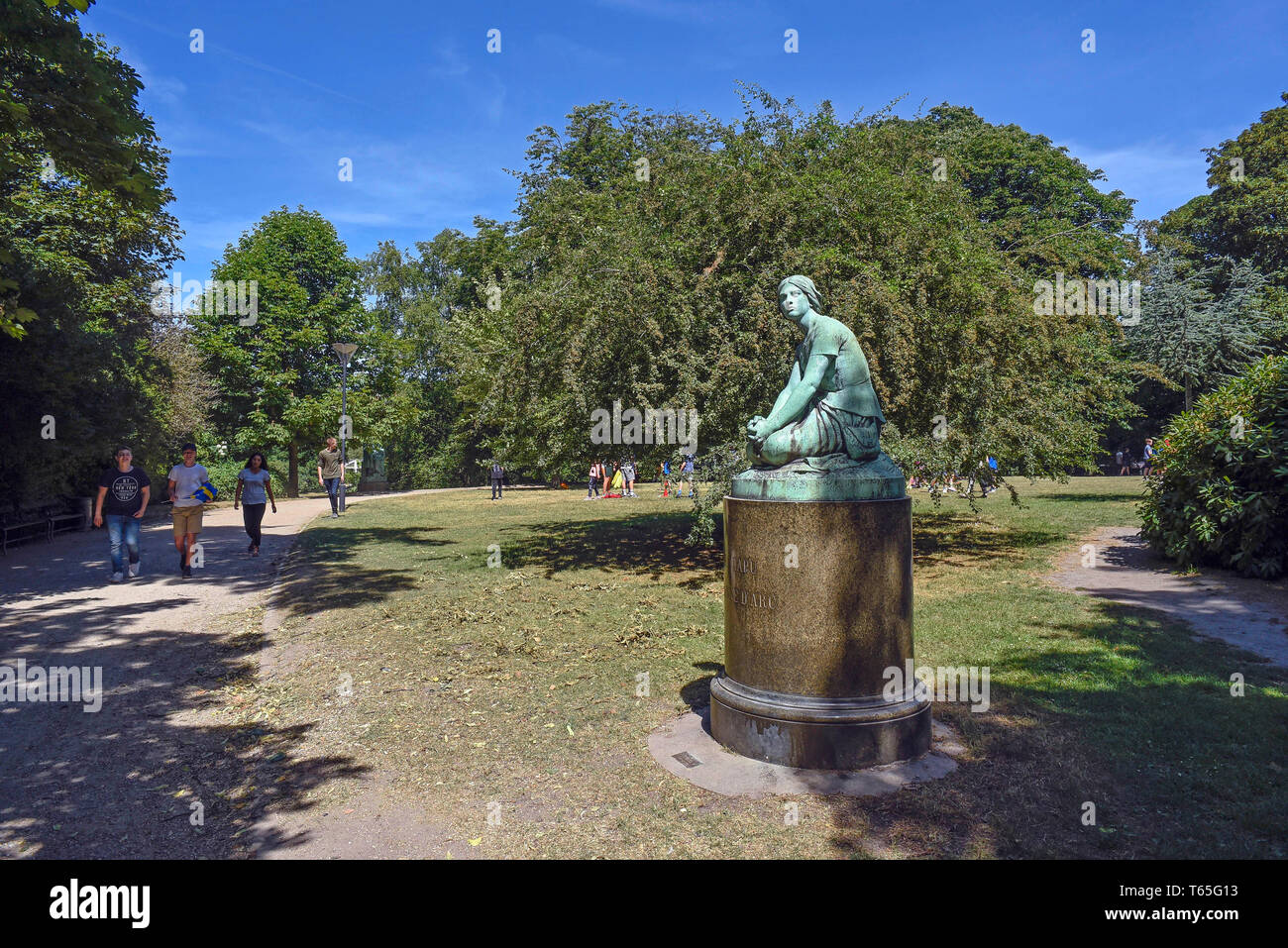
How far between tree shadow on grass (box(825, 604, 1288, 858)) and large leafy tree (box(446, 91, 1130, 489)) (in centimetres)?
496

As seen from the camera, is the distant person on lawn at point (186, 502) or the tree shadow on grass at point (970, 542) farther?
the tree shadow on grass at point (970, 542)

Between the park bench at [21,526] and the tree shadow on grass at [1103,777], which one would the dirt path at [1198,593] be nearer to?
the tree shadow on grass at [1103,777]

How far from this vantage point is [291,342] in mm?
35094

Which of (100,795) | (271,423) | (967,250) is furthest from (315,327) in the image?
(100,795)

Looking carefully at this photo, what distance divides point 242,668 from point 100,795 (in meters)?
2.80

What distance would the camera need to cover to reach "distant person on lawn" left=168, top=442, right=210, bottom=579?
11828 mm

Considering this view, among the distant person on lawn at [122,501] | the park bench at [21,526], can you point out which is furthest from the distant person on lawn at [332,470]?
the distant person on lawn at [122,501]

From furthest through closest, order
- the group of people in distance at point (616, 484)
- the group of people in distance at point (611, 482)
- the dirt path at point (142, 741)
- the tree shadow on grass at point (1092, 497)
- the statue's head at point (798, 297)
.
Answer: the group of people in distance at point (611, 482) < the group of people in distance at point (616, 484) < the tree shadow on grass at point (1092, 497) < the statue's head at point (798, 297) < the dirt path at point (142, 741)

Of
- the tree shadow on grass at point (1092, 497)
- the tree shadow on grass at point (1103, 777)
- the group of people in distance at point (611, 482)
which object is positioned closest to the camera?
the tree shadow on grass at point (1103, 777)

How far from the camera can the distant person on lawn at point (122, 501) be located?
11023mm

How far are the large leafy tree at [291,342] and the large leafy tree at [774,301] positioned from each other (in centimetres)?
2468

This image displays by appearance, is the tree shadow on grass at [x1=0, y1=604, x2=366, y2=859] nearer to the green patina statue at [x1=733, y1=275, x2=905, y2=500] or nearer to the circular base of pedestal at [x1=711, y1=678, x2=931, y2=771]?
the circular base of pedestal at [x1=711, y1=678, x2=931, y2=771]
